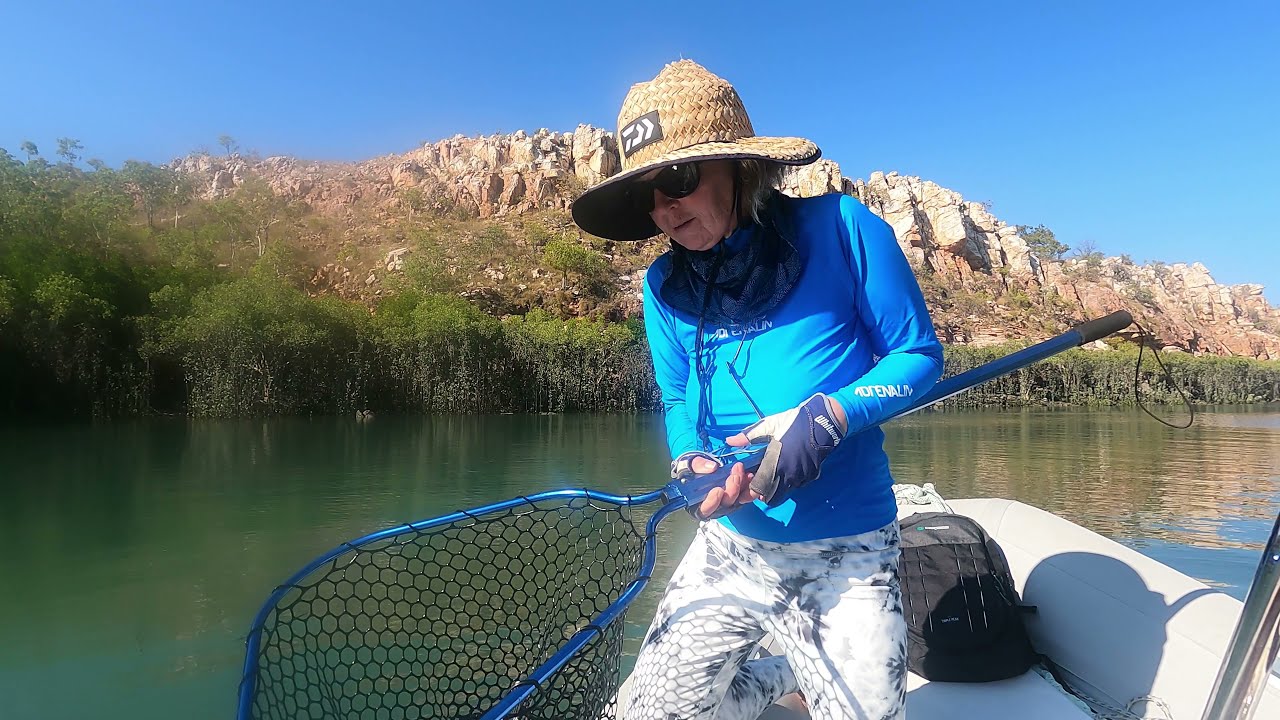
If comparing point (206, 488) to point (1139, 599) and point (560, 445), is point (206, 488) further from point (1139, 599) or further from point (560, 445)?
point (1139, 599)

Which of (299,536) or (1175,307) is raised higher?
(1175,307)

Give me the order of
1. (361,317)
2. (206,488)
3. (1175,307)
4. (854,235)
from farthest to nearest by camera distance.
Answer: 1. (1175,307)
2. (361,317)
3. (206,488)
4. (854,235)

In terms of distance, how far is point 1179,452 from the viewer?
16.3m

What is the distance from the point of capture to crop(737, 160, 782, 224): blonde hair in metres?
1.44

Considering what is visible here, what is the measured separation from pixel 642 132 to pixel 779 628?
3.44 ft

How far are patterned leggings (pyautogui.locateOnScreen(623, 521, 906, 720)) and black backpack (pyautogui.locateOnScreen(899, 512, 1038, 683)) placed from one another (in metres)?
0.86

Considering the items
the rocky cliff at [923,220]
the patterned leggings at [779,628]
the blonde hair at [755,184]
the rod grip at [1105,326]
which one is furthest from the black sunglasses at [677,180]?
the rocky cliff at [923,220]

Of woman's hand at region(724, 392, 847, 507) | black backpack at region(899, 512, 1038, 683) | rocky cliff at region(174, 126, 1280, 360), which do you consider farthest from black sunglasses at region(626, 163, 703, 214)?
rocky cliff at region(174, 126, 1280, 360)

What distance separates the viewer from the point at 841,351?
1.40 m

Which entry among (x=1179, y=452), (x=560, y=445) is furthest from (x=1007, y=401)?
(x=560, y=445)

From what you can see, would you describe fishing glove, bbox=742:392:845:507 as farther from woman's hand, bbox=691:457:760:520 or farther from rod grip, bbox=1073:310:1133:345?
rod grip, bbox=1073:310:1133:345

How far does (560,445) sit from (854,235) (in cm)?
1715

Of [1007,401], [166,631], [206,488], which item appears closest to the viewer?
[166,631]

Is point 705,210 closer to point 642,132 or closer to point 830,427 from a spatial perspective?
point 642,132
